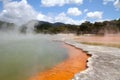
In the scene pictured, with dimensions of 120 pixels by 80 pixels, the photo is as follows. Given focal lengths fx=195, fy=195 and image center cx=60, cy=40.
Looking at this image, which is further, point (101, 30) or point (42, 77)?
point (101, 30)

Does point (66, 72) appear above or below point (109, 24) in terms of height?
below

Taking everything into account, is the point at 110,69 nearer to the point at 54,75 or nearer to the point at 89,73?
the point at 89,73

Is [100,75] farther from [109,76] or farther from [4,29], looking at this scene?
[4,29]

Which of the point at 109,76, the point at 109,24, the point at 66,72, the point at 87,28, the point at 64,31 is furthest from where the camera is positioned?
the point at 64,31

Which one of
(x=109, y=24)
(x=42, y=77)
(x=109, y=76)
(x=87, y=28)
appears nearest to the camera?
(x=109, y=76)

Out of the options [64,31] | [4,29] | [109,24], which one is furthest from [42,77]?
[4,29]

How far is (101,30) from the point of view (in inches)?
3583

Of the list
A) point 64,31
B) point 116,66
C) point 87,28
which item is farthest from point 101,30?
point 116,66

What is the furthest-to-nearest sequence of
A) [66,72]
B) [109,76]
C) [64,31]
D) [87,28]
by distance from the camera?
[64,31]
[87,28]
[66,72]
[109,76]

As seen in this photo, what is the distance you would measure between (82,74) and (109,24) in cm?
7882

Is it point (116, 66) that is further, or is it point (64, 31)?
point (64, 31)

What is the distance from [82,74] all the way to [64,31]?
107 m

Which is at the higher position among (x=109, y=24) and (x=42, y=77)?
(x=109, y=24)

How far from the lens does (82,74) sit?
1337 centimetres
